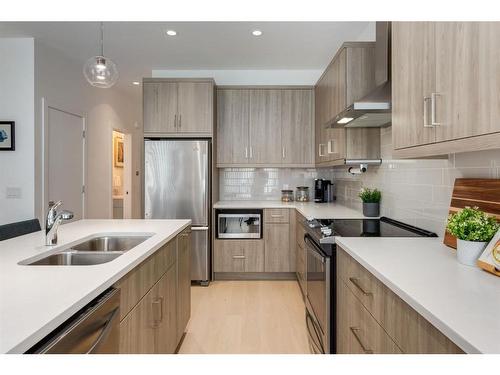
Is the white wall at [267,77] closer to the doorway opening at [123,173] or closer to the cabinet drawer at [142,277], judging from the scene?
the doorway opening at [123,173]

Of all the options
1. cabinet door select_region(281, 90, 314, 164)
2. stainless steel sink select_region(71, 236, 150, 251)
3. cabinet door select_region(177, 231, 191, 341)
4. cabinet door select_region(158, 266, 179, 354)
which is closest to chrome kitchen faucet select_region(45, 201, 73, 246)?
stainless steel sink select_region(71, 236, 150, 251)

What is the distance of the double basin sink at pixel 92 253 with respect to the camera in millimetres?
1441

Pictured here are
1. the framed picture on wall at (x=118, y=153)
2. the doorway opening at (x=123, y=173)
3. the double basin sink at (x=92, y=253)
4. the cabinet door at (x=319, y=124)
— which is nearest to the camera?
the double basin sink at (x=92, y=253)

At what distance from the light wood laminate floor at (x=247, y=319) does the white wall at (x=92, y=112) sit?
2.16 meters

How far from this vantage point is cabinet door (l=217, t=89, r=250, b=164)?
13.0ft

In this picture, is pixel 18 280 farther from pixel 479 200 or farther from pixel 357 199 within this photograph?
pixel 357 199

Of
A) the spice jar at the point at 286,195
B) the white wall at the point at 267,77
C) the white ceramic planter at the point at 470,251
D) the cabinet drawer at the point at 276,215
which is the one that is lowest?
the cabinet drawer at the point at 276,215

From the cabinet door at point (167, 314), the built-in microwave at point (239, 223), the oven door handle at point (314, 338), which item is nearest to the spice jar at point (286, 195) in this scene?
the built-in microwave at point (239, 223)

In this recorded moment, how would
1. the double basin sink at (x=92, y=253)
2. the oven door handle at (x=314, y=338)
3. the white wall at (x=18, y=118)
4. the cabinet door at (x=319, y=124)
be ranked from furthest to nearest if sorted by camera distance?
the cabinet door at (x=319, y=124), the white wall at (x=18, y=118), the oven door handle at (x=314, y=338), the double basin sink at (x=92, y=253)

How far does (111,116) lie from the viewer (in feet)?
16.8

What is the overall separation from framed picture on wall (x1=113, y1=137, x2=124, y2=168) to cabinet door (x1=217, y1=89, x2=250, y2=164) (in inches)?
122

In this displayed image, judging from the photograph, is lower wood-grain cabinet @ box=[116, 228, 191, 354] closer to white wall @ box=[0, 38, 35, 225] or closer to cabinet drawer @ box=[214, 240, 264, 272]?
cabinet drawer @ box=[214, 240, 264, 272]

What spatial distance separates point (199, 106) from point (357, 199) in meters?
2.02
